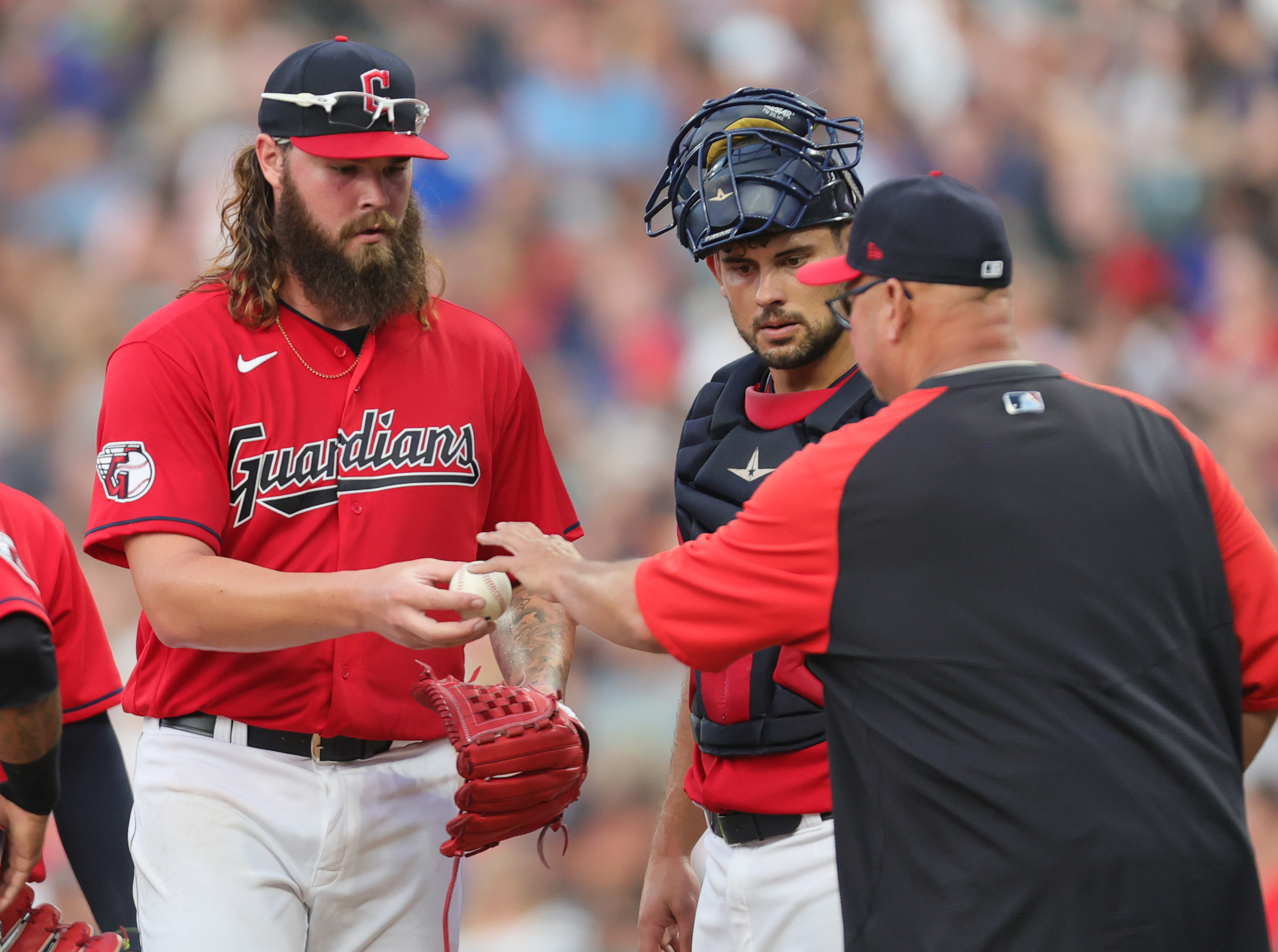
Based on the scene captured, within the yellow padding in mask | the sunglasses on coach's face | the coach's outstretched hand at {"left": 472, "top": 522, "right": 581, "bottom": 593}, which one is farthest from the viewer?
the yellow padding in mask

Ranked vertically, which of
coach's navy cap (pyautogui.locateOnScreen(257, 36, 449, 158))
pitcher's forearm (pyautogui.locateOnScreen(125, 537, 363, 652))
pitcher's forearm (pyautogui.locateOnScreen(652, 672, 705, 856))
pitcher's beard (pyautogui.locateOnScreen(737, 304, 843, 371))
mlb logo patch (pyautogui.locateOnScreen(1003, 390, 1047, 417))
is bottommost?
pitcher's forearm (pyautogui.locateOnScreen(652, 672, 705, 856))

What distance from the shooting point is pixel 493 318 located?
21.7ft

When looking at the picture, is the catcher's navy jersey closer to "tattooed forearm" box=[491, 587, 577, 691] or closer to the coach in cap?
the coach in cap

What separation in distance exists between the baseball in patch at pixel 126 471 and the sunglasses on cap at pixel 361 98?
765mm

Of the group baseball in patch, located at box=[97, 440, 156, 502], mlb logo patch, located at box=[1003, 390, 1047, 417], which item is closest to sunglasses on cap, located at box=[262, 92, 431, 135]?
baseball in patch, located at box=[97, 440, 156, 502]

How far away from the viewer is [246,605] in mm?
2391

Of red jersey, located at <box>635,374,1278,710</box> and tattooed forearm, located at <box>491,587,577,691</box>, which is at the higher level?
red jersey, located at <box>635,374,1278,710</box>

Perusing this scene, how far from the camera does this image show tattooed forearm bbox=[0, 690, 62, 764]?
266 centimetres

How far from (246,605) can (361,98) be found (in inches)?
41.7

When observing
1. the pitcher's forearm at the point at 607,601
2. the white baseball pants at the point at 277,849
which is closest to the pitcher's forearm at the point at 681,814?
the white baseball pants at the point at 277,849

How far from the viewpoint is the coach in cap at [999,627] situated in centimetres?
185

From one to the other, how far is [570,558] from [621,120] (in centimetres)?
510

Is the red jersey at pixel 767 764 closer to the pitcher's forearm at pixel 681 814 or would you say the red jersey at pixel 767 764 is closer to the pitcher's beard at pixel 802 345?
the pitcher's beard at pixel 802 345

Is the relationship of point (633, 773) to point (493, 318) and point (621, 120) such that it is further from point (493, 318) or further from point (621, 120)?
point (621, 120)
